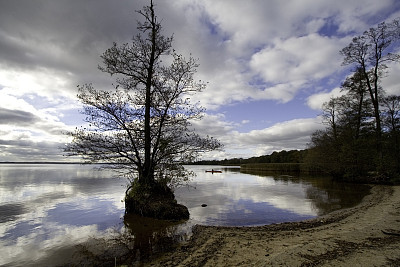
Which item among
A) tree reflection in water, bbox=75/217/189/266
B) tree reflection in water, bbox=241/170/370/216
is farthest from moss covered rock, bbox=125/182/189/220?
tree reflection in water, bbox=241/170/370/216

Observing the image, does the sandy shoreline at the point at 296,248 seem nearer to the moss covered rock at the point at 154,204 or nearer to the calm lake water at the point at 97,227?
the calm lake water at the point at 97,227

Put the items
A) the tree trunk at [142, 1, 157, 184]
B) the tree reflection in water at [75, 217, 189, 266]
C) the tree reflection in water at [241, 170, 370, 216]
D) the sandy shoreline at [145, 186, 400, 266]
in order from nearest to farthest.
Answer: the sandy shoreline at [145, 186, 400, 266]
the tree reflection in water at [75, 217, 189, 266]
the tree trunk at [142, 1, 157, 184]
the tree reflection in water at [241, 170, 370, 216]

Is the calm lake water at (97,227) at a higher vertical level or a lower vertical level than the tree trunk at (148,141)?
lower

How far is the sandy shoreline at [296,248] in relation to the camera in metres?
4.54

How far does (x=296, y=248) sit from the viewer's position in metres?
5.20

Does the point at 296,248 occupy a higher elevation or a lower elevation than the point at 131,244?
higher

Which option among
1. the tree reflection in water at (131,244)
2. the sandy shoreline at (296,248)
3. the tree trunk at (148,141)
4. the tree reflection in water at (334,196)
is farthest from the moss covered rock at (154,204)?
the tree reflection in water at (334,196)

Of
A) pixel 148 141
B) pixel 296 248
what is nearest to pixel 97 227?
pixel 148 141

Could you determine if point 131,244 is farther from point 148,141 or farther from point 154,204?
point 148,141

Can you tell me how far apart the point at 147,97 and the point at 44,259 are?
28.1ft

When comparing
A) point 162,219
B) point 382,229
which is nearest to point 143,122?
point 162,219

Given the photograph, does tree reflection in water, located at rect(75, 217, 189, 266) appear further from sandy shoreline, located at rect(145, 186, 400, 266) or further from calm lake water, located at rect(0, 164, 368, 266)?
sandy shoreline, located at rect(145, 186, 400, 266)

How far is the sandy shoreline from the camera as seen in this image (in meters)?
4.54

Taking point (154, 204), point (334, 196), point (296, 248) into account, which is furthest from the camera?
point (334, 196)
